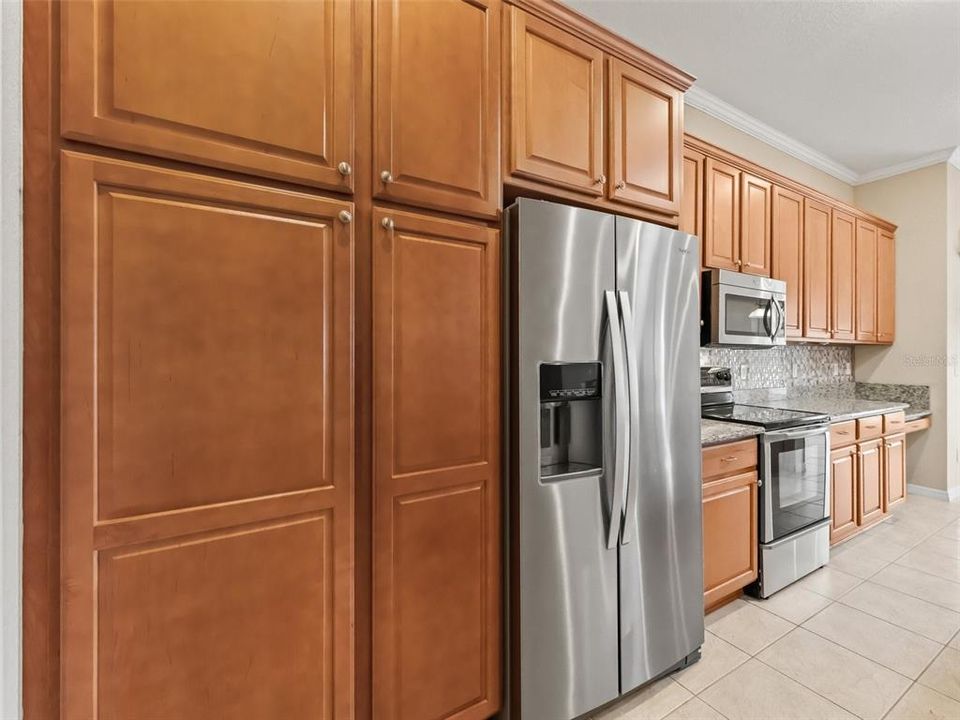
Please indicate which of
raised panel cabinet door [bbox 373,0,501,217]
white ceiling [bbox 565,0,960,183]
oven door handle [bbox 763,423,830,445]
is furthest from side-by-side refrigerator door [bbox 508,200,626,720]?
white ceiling [bbox 565,0,960,183]

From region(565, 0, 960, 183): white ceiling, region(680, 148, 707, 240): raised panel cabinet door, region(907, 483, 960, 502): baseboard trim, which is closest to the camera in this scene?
region(565, 0, 960, 183): white ceiling

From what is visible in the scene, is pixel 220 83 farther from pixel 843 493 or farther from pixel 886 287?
pixel 886 287

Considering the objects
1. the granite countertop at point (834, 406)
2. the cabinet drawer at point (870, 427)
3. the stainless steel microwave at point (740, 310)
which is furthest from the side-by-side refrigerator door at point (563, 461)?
the cabinet drawer at point (870, 427)

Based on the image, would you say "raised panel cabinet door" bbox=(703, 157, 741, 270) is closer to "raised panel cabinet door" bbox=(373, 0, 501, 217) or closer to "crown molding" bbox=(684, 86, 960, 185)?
"crown molding" bbox=(684, 86, 960, 185)

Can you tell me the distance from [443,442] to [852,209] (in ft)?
14.2

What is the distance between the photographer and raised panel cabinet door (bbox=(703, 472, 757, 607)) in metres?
2.24

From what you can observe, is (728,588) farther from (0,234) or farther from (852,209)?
(852,209)

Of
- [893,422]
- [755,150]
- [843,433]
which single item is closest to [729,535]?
[843,433]

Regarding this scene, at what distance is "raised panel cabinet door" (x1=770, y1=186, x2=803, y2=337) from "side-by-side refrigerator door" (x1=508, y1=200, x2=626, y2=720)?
7.60 ft

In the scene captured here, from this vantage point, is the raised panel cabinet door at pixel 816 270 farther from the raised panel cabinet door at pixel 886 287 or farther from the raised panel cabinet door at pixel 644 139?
the raised panel cabinet door at pixel 644 139

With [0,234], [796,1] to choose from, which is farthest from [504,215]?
[796,1]

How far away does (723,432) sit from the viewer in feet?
7.75

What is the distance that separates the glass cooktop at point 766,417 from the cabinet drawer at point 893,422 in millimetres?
1158

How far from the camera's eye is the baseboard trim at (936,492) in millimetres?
4129
